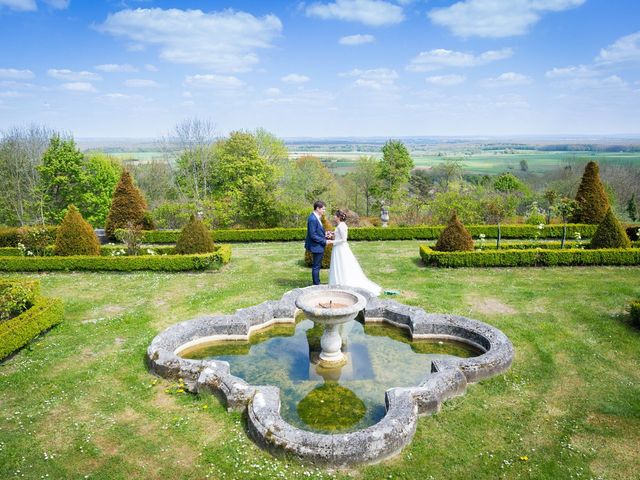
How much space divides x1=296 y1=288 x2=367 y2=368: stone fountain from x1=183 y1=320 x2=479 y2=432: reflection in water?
0.27m


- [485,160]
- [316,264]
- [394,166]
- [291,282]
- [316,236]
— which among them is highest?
[485,160]

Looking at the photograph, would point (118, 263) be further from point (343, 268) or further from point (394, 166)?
point (394, 166)

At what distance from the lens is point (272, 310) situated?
10602 mm

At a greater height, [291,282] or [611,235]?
[611,235]

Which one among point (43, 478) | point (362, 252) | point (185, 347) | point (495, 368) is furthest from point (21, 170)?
point (495, 368)

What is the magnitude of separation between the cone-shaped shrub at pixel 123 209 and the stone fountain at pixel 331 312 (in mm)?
17697

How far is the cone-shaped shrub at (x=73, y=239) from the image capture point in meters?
16.7

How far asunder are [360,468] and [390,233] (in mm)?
17521

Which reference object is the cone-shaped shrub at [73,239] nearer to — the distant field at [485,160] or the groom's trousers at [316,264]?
the groom's trousers at [316,264]

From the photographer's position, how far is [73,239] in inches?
657

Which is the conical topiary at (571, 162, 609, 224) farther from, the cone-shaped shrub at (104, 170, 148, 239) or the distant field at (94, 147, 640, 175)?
the cone-shaped shrub at (104, 170, 148, 239)

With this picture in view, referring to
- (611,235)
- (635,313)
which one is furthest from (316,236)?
(611,235)

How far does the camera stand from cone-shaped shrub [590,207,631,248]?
15.9 metres

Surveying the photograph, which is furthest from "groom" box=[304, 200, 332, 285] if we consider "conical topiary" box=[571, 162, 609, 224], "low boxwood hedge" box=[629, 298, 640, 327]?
"conical topiary" box=[571, 162, 609, 224]
